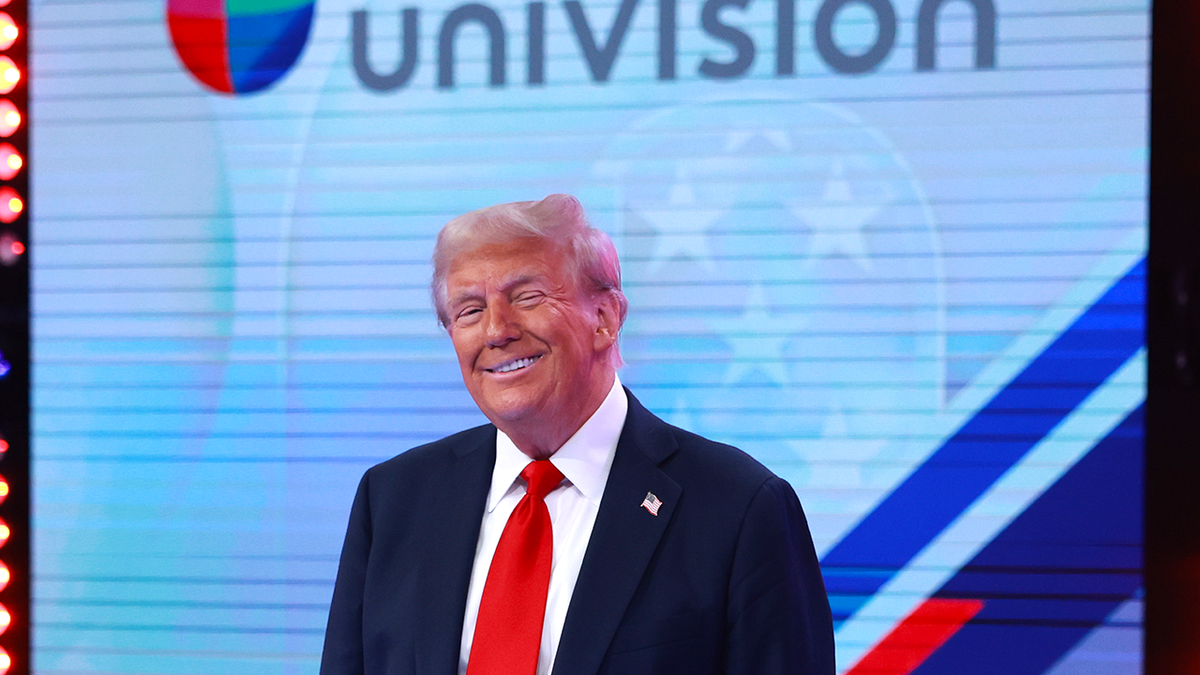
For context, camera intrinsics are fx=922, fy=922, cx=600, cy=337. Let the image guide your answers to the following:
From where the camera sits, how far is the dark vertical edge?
264cm

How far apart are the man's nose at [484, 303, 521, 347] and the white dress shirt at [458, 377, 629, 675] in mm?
215

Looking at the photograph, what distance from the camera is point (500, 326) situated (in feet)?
5.15

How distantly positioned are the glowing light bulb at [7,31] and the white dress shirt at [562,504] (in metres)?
2.50

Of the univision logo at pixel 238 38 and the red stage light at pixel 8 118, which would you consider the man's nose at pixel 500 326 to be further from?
the red stage light at pixel 8 118

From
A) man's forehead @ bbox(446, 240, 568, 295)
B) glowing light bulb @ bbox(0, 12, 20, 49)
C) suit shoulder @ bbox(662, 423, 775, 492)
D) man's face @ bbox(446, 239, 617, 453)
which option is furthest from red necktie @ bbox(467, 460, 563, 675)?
glowing light bulb @ bbox(0, 12, 20, 49)

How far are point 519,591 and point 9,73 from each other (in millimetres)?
2690

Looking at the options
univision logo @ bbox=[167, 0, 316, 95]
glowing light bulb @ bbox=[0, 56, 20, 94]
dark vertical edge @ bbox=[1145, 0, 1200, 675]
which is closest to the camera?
dark vertical edge @ bbox=[1145, 0, 1200, 675]

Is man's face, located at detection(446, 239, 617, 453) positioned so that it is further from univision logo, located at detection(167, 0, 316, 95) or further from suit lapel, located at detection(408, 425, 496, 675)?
univision logo, located at detection(167, 0, 316, 95)

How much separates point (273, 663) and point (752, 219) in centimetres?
206

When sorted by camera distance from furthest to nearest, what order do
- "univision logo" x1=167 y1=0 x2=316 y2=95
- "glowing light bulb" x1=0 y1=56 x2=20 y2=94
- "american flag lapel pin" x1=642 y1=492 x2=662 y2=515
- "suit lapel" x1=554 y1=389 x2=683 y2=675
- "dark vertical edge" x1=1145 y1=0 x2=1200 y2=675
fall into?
1. "glowing light bulb" x1=0 y1=56 x2=20 y2=94
2. "univision logo" x1=167 y1=0 x2=316 y2=95
3. "dark vertical edge" x1=1145 y1=0 x2=1200 y2=675
4. "american flag lapel pin" x1=642 y1=492 x2=662 y2=515
5. "suit lapel" x1=554 y1=389 x2=683 y2=675

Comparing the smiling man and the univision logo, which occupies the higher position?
the univision logo

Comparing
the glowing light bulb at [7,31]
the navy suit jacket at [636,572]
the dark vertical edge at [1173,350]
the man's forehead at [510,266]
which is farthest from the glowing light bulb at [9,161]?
the dark vertical edge at [1173,350]

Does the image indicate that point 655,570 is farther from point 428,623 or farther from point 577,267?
point 577,267

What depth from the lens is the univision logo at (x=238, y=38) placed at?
9.59 ft
